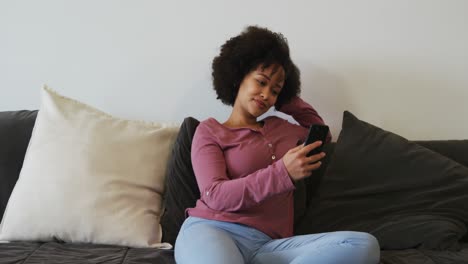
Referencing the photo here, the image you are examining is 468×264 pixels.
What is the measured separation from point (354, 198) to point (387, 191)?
0.12m

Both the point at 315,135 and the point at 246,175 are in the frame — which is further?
the point at 246,175

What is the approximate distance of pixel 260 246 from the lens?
127 cm

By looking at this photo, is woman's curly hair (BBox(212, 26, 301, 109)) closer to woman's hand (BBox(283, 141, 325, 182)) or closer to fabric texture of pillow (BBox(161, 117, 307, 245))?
fabric texture of pillow (BBox(161, 117, 307, 245))

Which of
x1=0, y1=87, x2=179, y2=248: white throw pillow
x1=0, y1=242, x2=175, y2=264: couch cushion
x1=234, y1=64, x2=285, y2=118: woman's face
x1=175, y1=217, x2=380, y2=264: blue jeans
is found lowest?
x1=0, y1=242, x2=175, y2=264: couch cushion

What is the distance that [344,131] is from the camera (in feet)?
5.55

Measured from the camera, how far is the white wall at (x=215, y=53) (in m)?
1.80

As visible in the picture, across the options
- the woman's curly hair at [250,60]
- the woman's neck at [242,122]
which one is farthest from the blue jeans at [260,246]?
the woman's curly hair at [250,60]

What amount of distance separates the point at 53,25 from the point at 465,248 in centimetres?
167

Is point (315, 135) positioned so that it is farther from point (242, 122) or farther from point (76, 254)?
point (76, 254)

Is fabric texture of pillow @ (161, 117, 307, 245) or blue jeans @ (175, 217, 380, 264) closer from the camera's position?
blue jeans @ (175, 217, 380, 264)

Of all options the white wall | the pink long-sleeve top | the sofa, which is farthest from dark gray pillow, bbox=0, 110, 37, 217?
the pink long-sleeve top

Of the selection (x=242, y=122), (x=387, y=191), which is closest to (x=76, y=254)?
(x=242, y=122)

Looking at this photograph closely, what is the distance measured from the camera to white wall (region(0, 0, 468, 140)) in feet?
5.89

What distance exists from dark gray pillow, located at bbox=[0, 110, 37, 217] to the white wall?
186 mm
